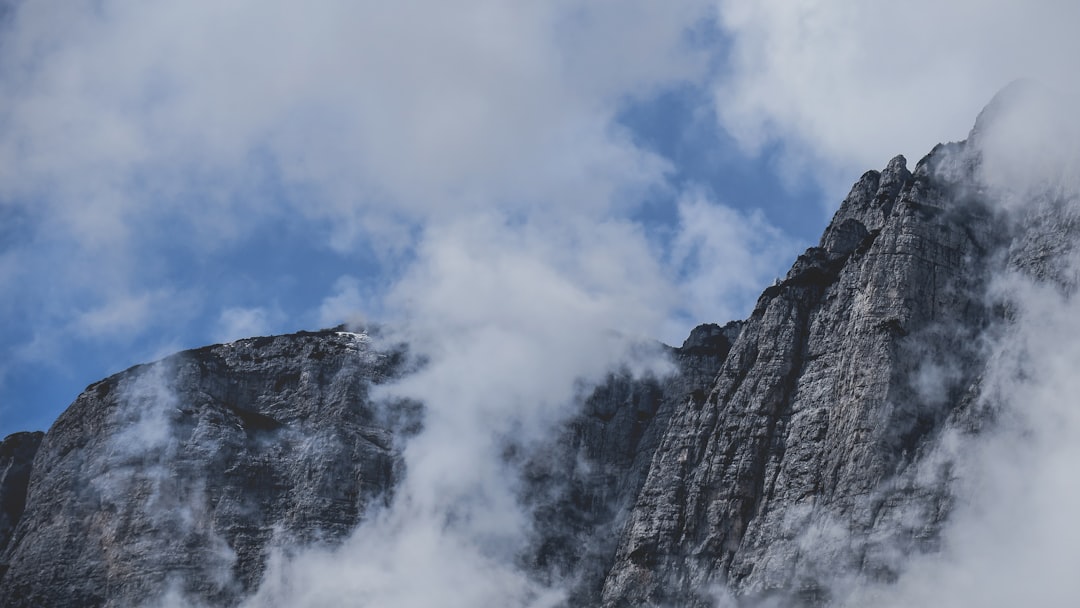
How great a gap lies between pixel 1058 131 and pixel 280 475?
264 feet

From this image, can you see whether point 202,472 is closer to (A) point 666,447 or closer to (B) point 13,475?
(B) point 13,475

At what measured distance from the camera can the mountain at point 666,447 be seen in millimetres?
133625

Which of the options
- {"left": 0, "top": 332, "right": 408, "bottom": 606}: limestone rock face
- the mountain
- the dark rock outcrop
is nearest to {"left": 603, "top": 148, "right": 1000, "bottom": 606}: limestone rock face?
the mountain

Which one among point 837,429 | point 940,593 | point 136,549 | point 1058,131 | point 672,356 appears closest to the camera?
point 940,593

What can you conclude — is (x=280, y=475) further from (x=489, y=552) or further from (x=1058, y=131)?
(x=1058, y=131)

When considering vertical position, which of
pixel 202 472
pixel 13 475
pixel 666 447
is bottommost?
pixel 13 475

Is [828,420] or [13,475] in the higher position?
[828,420]

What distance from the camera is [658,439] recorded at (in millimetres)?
163875

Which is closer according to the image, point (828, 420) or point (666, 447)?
point (828, 420)

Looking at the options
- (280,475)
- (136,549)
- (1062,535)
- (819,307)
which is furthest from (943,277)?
(136,549)

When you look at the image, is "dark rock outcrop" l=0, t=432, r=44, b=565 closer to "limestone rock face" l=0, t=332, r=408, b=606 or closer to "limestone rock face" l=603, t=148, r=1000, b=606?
"limestone rock face" l=0, t=332, r=408, b=606

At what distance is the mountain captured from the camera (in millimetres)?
133625

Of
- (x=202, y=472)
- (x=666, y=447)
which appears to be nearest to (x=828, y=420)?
(x=666, y=447)

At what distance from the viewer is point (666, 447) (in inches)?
6078
